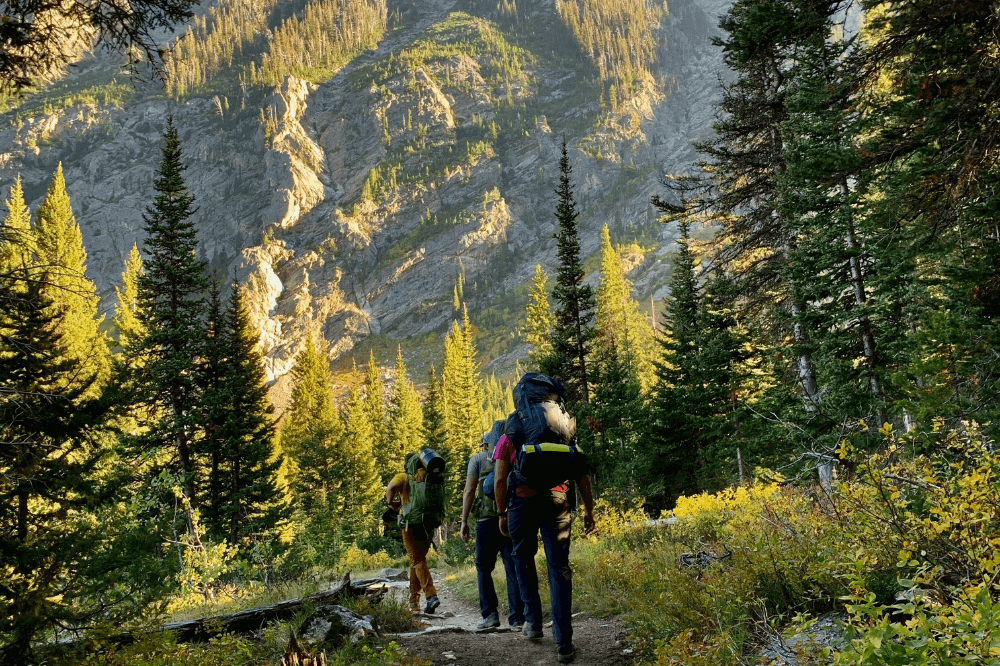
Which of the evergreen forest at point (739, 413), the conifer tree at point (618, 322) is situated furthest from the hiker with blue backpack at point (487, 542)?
the conifer tree at point (618, 322)

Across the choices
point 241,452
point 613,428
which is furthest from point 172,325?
point 613,428

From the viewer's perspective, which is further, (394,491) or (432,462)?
(394,491)

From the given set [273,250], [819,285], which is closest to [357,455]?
[819,285]

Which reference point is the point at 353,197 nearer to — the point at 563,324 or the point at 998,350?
the point at 563,324

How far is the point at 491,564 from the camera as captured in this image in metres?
7.02

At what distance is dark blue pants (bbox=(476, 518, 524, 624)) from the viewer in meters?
6.88

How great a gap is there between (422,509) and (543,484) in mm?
3516

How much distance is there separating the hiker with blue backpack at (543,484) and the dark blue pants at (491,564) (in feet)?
4.61

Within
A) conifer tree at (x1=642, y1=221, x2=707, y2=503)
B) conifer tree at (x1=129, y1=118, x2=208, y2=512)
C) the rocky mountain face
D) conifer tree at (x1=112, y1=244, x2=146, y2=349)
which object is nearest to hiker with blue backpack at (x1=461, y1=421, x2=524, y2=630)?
conifer tree at (x1=129, y1=118, x2=208, y2=512)

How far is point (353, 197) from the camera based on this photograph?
7480 inches

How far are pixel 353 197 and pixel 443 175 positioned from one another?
110ft

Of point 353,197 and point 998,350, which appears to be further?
point 353,197

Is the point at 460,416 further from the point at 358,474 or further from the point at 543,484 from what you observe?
the point at 543,484

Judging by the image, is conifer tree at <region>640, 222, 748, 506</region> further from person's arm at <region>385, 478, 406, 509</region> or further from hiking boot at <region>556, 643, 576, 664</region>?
hiking boot at <region>556, 643, 576, 664</region>
